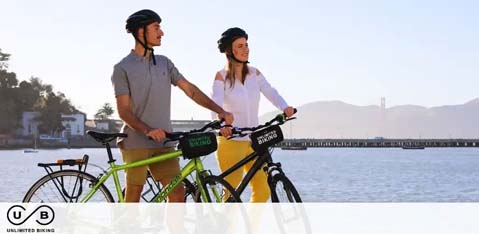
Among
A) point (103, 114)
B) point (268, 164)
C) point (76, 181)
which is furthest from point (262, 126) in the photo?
point (103, 114)

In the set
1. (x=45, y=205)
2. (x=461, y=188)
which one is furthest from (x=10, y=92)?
(x=45, y=205)

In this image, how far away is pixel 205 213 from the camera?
4297mm

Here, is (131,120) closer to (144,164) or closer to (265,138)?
(144,164)

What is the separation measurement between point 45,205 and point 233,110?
1099mm

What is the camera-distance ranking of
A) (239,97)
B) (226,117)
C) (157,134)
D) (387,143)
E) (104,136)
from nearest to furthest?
(157,134) → (104,136) → (226,117) → (239,97) → (387,143)

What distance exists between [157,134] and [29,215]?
1092 millimetres

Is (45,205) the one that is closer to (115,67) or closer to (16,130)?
(115,67)

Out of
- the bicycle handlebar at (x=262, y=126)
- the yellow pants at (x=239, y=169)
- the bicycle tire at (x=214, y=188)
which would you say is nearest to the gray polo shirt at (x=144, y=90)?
the bicycle tire at (x=214, y=188)

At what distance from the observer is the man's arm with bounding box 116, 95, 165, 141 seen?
4.07 meters

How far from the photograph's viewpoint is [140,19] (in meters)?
4.21

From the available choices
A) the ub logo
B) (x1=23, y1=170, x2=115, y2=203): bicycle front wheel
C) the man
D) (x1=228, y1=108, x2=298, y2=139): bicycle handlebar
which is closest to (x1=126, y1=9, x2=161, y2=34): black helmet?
the man

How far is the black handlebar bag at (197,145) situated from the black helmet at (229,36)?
2.44ft

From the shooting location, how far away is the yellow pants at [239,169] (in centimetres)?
470

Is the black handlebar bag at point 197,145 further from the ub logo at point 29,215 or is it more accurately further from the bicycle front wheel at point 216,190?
the ub logo at point 29,215
